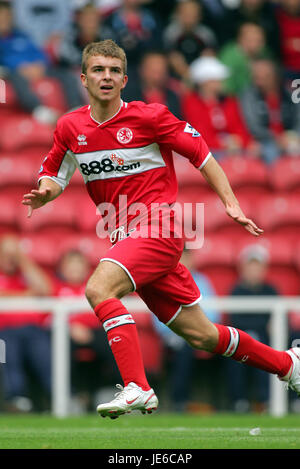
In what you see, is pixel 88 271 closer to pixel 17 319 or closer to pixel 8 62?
pixel 17 319

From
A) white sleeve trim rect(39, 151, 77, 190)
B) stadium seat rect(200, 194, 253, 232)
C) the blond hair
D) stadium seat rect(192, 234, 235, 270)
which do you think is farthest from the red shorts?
stadium seat rect(200, 194, 253, 232)

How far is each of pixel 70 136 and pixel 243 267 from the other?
4.22 m

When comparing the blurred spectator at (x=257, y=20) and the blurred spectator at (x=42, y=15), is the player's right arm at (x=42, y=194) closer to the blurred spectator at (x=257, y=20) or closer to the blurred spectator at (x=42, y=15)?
the blurred spectator at (x=42, y=15)

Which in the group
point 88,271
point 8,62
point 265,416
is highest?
point 8,62

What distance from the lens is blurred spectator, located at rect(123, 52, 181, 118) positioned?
10.9 metres

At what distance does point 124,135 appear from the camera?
212 inches

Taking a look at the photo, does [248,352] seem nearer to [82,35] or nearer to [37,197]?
[37,197]

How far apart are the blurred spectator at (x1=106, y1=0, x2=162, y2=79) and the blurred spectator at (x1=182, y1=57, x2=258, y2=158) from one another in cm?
76

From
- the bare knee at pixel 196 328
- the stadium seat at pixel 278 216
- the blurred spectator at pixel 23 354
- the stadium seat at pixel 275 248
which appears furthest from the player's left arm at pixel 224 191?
the stadium seat at pixel 278 216

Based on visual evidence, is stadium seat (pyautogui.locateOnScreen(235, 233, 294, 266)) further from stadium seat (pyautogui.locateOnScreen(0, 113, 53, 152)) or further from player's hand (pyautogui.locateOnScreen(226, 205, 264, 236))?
player's hand (pyautogui.locateOnScreen(226, 205, 264, 236))

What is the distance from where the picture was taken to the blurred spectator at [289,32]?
12391mm

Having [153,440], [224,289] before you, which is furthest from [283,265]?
[153,440]

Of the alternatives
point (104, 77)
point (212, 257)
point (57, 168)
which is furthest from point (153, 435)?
point (212, 257)

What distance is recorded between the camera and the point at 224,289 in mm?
9688
